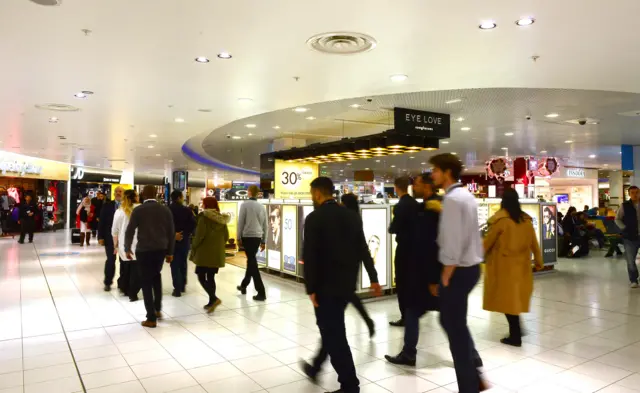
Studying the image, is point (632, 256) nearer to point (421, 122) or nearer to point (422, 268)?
point (421, 122)

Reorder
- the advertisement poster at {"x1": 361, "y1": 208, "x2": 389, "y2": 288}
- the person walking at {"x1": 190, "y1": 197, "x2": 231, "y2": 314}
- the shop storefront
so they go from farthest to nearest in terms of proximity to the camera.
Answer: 1. the shop storefront
2. the advertisement poster at {"x1": 361, "y1": 208, "x2": 389, "y2": 288}
3. the person walking at {"x1": 190, "y1": 197, "x2": 231, "y2": 314}

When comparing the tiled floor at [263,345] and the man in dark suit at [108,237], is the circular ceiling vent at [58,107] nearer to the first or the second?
the man in dark suit at [108,237]

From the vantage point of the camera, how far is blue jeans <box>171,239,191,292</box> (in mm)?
6973

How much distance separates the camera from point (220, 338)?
484cm

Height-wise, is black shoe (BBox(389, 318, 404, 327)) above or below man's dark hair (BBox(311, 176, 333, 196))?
below

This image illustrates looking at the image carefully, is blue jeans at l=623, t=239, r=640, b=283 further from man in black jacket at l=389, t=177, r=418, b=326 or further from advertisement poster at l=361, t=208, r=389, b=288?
man in black jacket at l=389, t=177, r=418, b=326

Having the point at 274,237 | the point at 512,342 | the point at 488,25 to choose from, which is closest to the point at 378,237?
the point at 274,237

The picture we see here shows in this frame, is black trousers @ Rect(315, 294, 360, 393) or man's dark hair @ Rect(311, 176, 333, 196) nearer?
black trousers @ Rect(315, 294, 360, 393)

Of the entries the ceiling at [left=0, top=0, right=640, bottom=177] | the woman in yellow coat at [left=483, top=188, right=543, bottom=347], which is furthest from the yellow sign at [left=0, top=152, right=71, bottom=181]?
the woman in yellow coat at [left=483, top=188, right=543, bottom=347]

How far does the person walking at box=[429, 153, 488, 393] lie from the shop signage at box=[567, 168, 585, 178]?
23391mm

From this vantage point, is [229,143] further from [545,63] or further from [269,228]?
[545,63]

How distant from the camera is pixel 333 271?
311 centimetres

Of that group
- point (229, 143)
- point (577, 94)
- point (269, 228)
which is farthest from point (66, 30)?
point (229, 143)

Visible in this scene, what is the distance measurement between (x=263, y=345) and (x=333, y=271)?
191 centimetres
